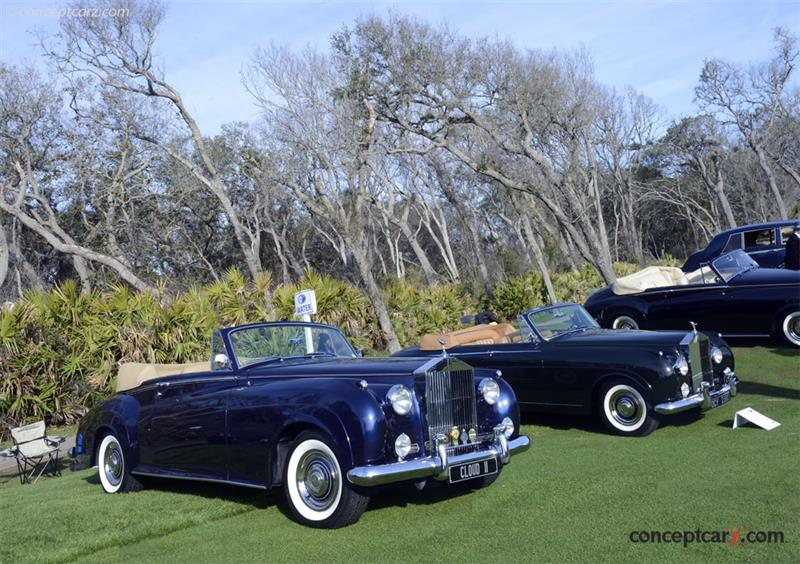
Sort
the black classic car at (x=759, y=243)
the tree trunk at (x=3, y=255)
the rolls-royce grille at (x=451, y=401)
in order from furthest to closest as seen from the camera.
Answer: the tree trunk at (x=3, y=255) < the black classic car at (x=759, y=243) < the rolls-royce grille at (x=451, y=401)

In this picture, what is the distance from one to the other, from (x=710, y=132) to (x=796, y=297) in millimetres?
39796

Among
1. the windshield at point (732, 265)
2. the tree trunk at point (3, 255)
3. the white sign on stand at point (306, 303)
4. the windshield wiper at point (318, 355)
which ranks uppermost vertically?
the tree trunk at point (3, 255)

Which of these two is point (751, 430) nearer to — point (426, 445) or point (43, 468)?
point (426, 445)

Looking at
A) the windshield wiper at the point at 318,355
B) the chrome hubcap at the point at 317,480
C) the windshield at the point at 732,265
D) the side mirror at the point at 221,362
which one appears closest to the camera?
the chrome hubcap at the point at 317,480

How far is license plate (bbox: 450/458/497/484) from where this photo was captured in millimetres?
5819

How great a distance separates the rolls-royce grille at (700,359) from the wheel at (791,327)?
184 inches

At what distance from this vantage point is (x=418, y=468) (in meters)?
5.62

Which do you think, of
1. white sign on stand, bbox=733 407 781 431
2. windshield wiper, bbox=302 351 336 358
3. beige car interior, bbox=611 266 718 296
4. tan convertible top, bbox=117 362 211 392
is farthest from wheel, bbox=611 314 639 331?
windshield wiper, bbox=302 351 336 358

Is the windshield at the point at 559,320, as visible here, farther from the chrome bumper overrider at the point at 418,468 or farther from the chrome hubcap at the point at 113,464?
the chrome hubcap at the point at 113,464

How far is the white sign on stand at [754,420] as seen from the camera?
837 centimetres

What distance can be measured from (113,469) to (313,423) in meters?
3.10

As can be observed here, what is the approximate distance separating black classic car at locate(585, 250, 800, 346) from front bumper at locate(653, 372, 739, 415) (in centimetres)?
448

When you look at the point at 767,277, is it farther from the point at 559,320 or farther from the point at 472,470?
the point at 472,470

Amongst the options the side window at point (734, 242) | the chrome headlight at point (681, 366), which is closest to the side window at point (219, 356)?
the chrome headlight at point (681, 366)
